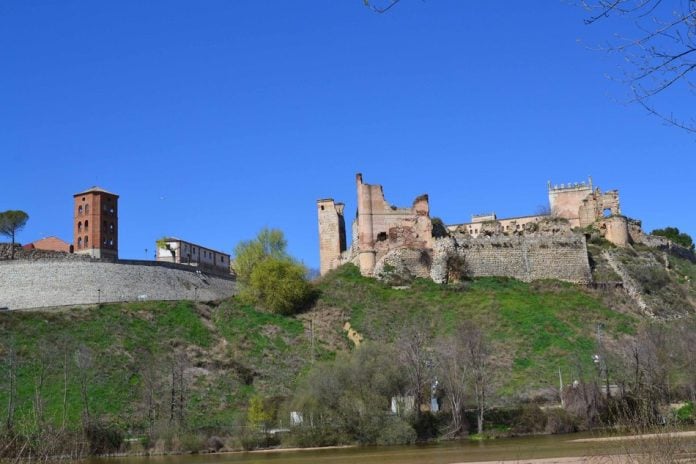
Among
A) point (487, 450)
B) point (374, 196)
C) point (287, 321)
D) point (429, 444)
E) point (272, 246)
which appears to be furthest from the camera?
point (272, 246)

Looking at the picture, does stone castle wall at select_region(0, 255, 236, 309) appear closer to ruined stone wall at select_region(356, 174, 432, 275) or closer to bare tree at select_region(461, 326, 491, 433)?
ruined stone wall at select_region(356, 174, 432, 275)

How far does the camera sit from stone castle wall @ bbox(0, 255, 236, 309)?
55.1m

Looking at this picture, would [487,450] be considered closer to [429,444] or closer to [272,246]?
[429,444]

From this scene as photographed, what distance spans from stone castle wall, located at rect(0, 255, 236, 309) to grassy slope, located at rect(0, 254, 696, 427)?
6.23m

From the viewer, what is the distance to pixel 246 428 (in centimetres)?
3719

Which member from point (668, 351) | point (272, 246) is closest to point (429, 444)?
point (668, 351)

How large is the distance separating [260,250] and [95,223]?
50.8 feet

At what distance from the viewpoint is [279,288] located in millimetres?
53062

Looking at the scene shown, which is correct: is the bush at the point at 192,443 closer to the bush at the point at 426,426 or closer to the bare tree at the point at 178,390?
the bare tree at the point at 178,390

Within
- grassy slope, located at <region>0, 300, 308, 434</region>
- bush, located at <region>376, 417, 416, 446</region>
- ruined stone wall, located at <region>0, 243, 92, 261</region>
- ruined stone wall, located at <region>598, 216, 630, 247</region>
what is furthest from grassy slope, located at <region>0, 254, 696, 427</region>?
ruined stone wall, located at <region>598, 216, 630, 247</region>

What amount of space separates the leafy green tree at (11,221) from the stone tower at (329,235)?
31.4 metres

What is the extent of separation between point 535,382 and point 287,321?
16.2m

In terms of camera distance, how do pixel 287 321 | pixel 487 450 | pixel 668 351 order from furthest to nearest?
pixel 287 321, pixel 668 351, pixel 487 450

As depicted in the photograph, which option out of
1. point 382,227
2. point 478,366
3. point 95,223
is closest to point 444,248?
point 382,227
